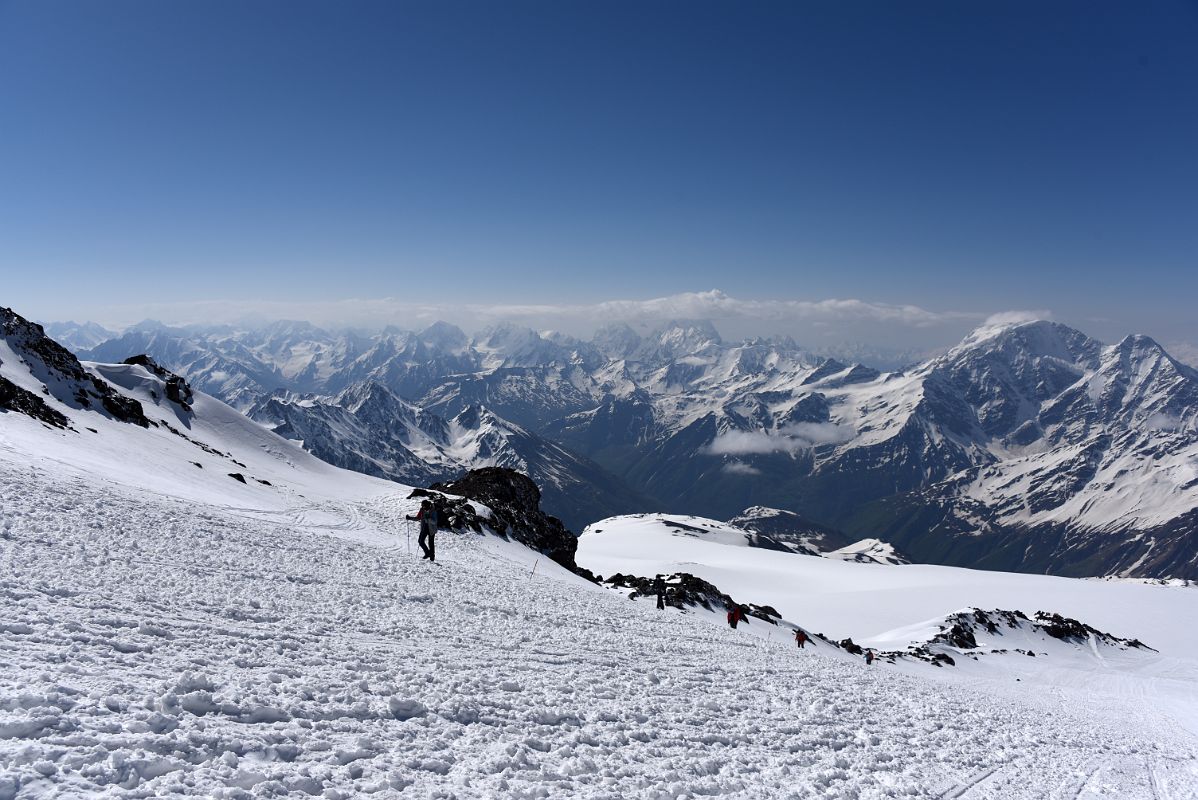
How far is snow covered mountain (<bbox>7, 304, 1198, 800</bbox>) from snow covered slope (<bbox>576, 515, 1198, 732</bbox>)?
11639 mm

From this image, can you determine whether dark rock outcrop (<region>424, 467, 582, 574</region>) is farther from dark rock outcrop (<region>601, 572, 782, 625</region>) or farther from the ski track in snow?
the ski track in snow

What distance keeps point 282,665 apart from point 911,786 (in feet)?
40.0

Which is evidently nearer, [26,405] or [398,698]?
[398,698]

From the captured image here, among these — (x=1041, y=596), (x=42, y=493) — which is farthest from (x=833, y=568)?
(x=42, y=493)

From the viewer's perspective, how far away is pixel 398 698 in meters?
10.1

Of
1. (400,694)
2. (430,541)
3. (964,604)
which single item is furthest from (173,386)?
(964,604)

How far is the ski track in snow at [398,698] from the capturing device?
7531 millimetres

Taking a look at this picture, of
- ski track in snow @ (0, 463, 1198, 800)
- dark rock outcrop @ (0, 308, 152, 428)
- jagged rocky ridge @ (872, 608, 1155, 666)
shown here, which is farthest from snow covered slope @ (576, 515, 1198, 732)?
dark rock outcrop @ (0, 308, 152, 428)

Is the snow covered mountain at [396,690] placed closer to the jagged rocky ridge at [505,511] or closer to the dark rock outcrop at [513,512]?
the jagged rocky ridge at [505,511]

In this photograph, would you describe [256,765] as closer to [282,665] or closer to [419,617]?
[282,665]

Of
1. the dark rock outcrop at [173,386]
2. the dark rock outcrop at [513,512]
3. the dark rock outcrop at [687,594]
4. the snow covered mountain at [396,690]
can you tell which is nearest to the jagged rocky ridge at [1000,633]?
the dark rock outcrop at [687,594]

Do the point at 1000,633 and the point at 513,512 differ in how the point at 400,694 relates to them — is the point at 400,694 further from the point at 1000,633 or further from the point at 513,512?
the point at 1000,633

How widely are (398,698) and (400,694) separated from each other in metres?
0.36

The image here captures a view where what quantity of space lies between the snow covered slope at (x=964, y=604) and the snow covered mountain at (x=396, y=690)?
11.6 meters
